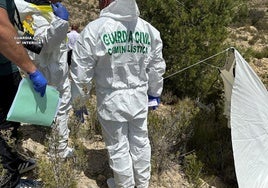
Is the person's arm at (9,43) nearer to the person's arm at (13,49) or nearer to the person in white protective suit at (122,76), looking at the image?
the person's arm at (13,49)

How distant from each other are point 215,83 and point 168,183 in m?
2.25

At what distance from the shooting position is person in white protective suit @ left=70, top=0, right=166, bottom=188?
2.72 m

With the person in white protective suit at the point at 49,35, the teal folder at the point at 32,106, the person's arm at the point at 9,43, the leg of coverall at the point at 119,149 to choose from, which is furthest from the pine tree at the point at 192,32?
the person's arm at the point at 9,43

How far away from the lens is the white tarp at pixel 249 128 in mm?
3164

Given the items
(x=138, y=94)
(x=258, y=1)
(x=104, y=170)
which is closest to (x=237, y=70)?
(x=138, y=94)

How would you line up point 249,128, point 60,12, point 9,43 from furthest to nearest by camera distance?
point 249,128, point 60,12, point 9,43

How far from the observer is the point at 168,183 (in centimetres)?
355

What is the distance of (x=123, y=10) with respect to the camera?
270 centimetres

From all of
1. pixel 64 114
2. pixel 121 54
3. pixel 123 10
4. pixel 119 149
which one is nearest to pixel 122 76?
pixel 121 54

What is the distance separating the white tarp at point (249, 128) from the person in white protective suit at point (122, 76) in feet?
2.21

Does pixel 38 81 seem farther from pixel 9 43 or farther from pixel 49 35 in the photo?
pixel 49 35

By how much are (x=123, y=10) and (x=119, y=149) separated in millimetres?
1040

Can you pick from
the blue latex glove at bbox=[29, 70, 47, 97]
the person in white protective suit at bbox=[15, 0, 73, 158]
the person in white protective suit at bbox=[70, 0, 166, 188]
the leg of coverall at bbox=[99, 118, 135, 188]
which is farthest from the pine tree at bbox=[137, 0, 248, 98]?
the blue latex glove at bbox=[29, 70, 47, 97]

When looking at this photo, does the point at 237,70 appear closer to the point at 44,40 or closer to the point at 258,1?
the point at 44,40
